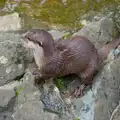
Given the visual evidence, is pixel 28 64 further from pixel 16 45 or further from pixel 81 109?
pixel 81 109

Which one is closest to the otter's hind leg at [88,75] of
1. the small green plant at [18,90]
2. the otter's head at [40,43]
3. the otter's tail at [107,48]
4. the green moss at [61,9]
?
the otter's tail at [107,48]

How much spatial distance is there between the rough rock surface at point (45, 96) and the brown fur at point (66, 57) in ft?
0.39

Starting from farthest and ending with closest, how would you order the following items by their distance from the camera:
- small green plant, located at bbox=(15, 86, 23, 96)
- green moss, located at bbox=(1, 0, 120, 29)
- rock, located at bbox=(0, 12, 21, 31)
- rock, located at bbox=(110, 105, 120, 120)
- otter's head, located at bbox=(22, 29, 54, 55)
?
green moss, located at bbox=(1, 0, 120, 29)
rock, located at bbox=(0, 12, 21, 31)
small green plant, located at bbox=(15, 86, 23, 96)
otter's head, located at bbox=(22, 29, 54, 55)
rock, located at bbox=(110, 105, 120, 120)

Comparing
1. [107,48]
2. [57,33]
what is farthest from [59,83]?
[57,33]

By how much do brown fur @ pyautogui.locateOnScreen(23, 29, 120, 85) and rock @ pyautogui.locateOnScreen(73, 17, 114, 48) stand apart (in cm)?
56

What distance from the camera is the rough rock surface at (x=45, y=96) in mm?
3711

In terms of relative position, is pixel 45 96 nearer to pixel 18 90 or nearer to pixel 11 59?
pixel 18 90

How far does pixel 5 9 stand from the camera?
18.0 feet

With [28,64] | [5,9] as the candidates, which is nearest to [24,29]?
[5,9]

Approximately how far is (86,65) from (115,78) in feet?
1.02

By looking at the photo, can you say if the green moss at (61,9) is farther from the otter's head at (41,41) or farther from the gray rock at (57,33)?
the otter's head at (41,41)

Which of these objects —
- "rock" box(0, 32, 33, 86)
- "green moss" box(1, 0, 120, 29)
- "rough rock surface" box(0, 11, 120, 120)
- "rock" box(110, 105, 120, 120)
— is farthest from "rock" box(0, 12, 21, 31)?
"rock" box(110, 105, 120, 120)

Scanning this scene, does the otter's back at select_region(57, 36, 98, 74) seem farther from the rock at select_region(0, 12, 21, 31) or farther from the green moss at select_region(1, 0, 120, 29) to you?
the rock at select_region(0, 12, 21, 31)

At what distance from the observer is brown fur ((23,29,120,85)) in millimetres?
3707
